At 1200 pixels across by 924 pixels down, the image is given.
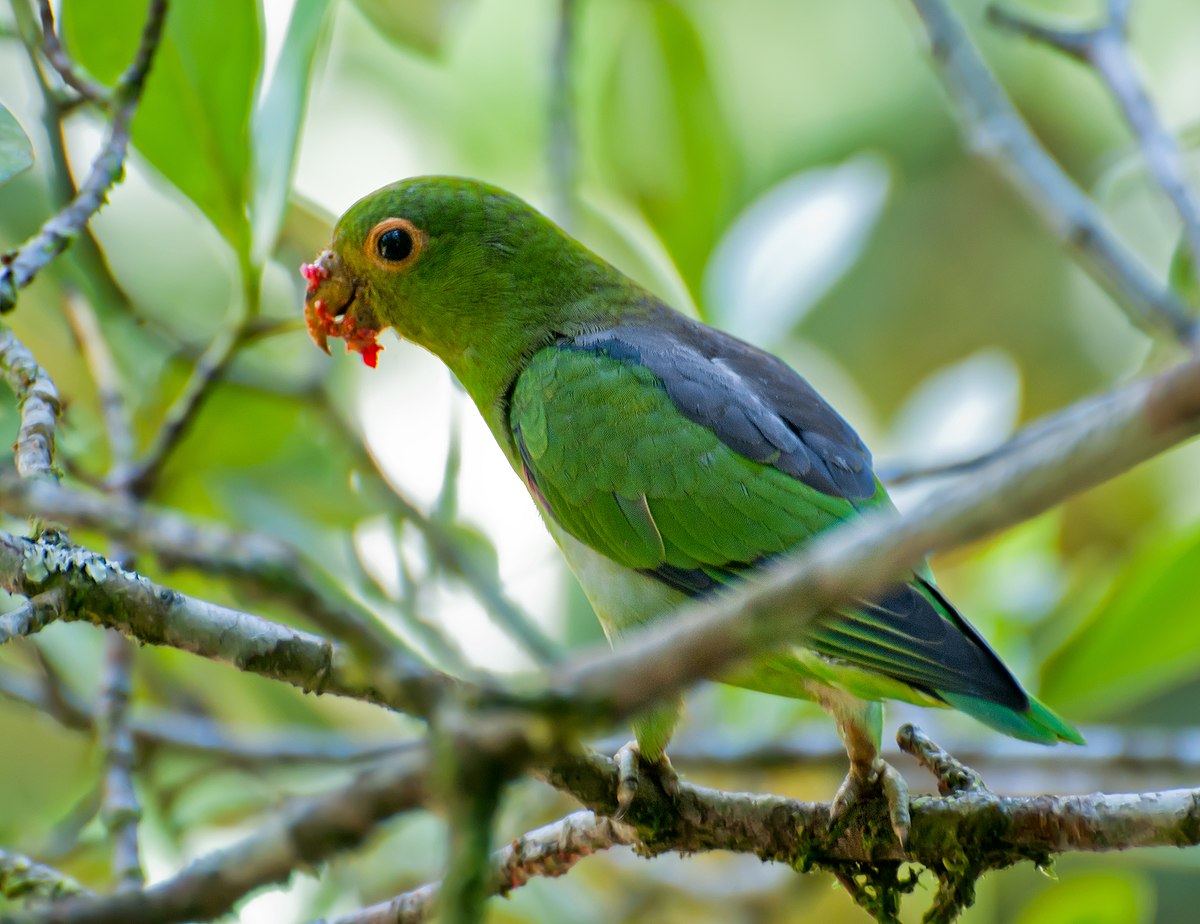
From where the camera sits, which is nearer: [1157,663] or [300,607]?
[300,607]

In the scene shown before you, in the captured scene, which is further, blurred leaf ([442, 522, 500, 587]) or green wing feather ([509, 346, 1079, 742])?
blurred leaf ([442, 522, 500, 587])

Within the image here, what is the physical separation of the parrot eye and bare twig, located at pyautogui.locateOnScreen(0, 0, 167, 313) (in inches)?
42.7

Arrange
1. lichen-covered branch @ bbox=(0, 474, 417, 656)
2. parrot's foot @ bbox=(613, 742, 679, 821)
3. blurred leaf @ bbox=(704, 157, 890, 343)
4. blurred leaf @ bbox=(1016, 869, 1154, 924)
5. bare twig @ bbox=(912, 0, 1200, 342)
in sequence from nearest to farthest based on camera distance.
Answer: lichen-covered branch @ bbox=(0, 474, 417, 656), parrot's foot @ bbox=(613, 742, 679, 821), blurred leaf @ bbox=(1016, 869, 1154, 924), bare twig @ bbox=(912, 0, 1200, 342), blurred leaf @ bbox=(704, 157, 890, 343)

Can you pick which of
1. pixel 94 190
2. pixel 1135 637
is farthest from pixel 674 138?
pixel 94 190

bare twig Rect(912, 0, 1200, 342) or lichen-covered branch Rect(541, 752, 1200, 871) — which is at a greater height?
bare twig Rect(912, 0, 1200, 342)

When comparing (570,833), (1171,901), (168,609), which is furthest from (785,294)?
(1171,901)

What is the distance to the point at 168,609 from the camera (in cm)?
172

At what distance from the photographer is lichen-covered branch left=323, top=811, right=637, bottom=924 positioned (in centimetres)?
223

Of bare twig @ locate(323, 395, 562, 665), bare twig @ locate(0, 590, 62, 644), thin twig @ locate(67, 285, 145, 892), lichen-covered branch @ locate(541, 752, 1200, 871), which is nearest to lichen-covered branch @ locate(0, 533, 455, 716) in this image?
bare twig @ locate(0, 590, 62, 644)

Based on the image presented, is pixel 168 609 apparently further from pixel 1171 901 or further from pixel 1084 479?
pixel 1171 901

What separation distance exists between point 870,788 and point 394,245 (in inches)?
79.0

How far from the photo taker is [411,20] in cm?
360

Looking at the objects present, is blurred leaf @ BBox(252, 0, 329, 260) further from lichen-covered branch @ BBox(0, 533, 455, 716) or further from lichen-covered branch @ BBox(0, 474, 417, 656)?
lichen-covered branch @ BBox(0, 474, 417, 656)

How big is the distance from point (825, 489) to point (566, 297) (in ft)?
3.44
